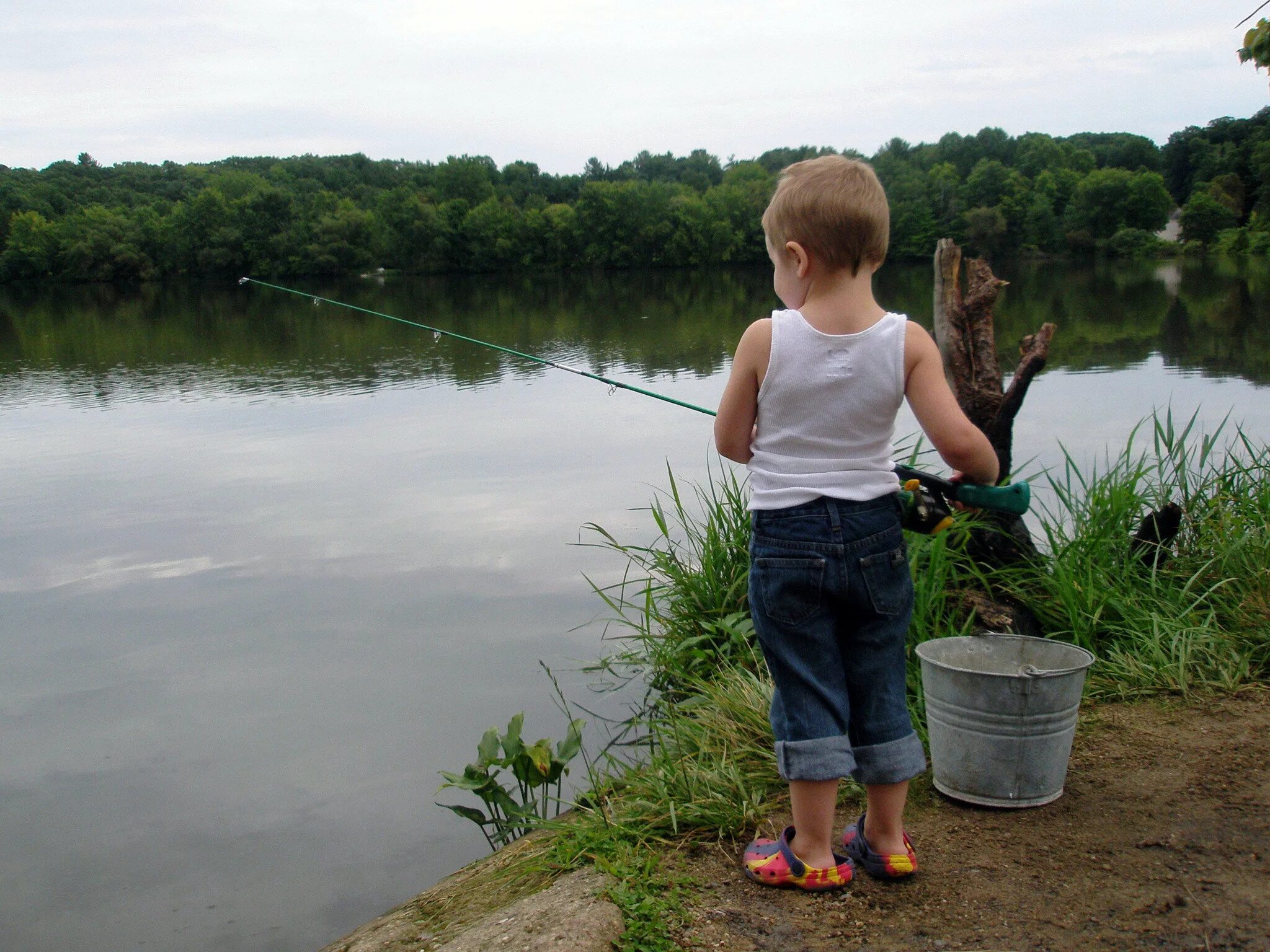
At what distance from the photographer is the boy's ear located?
2.01 metres

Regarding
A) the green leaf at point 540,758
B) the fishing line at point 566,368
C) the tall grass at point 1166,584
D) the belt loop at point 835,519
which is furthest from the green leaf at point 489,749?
the tall grass at point 1166,584

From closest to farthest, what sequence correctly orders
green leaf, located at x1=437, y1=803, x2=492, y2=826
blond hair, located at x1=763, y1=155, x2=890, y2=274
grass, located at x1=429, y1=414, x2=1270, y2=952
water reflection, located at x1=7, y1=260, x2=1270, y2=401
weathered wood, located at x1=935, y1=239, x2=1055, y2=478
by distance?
blond hair, located at x1=763, y1=155, x2=890, y2=274
grass, located at x1=429, y1=414, x2=1270, y2=952
green leaf, located at x1=437, y1=803, x2=492, y2=826
weathered wood, located at x1=935, y1=239, x2=1055, y2=478
water reflection, located at x1=7, y1=260, x2=1270, y2=401

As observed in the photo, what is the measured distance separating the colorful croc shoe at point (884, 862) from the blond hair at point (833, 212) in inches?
47.5

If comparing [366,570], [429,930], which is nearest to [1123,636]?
[429,930]

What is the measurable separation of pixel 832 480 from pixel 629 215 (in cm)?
6248

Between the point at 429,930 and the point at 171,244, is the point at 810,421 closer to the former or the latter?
the point at 429,930

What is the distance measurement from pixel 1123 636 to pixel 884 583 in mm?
1943

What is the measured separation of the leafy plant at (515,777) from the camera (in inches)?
131

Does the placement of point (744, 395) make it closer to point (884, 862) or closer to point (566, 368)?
point (884, 862)

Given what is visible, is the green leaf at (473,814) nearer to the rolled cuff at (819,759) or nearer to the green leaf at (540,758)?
the green leaf at (540,758)

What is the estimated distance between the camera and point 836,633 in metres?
2.12

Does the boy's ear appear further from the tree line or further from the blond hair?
the tree line

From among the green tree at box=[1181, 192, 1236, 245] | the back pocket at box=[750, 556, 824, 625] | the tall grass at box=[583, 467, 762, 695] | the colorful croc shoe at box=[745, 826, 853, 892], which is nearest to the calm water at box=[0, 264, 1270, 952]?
the tall grass at box=[583, 467, 762, 695]

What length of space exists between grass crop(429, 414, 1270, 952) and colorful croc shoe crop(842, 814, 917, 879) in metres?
0.33
